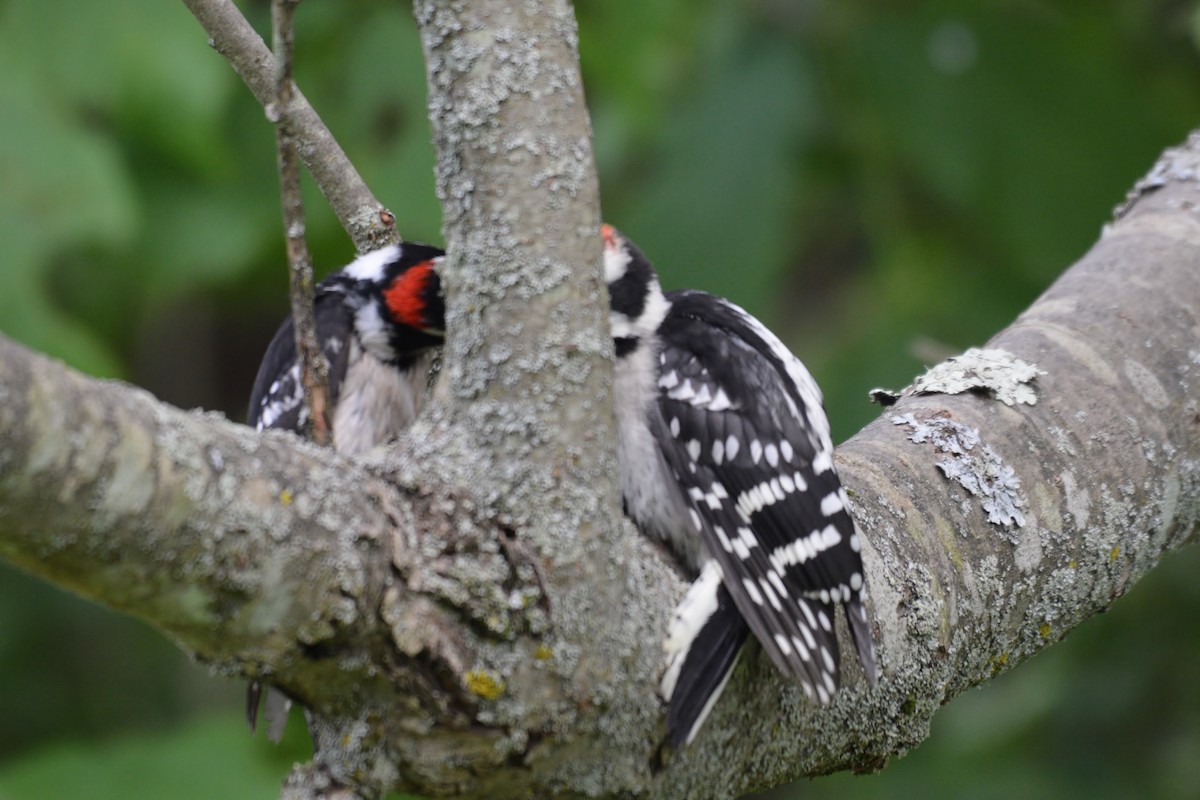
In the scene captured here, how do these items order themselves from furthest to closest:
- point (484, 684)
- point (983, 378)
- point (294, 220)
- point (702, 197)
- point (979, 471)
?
point (702, 197), point (983, 378), point (979, 471), point (294, 220), point (484, 684)

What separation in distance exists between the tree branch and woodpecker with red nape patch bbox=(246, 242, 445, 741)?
0.08 m

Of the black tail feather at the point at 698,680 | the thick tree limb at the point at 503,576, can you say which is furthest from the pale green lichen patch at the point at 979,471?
the black tail feather at the point at 698,680

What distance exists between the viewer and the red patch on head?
7.78 feet

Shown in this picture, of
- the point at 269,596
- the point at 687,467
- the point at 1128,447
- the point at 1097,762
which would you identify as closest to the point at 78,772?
the point at 687,467

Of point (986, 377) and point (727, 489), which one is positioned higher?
point (727, 489)

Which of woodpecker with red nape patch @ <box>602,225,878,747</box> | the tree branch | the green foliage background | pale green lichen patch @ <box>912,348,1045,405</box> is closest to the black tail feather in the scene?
woodpecker with red nape patch @ <box>602,225,878,747</box>

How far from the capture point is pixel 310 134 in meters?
2.20

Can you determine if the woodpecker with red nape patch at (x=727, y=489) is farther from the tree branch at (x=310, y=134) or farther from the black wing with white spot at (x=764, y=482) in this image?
the tree branch at (x=310, y=134)

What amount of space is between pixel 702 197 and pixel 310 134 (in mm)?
1490

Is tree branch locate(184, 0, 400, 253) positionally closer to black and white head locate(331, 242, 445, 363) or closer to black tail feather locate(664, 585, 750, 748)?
black and white head locate(331, 242, 445, 363)

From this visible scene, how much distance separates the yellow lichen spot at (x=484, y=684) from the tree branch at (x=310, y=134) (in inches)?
39.6

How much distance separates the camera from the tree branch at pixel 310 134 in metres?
2.04

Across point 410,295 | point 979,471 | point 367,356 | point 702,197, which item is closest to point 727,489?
point 979,471

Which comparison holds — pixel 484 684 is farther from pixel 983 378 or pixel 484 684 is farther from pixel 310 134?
pixel 983 378
